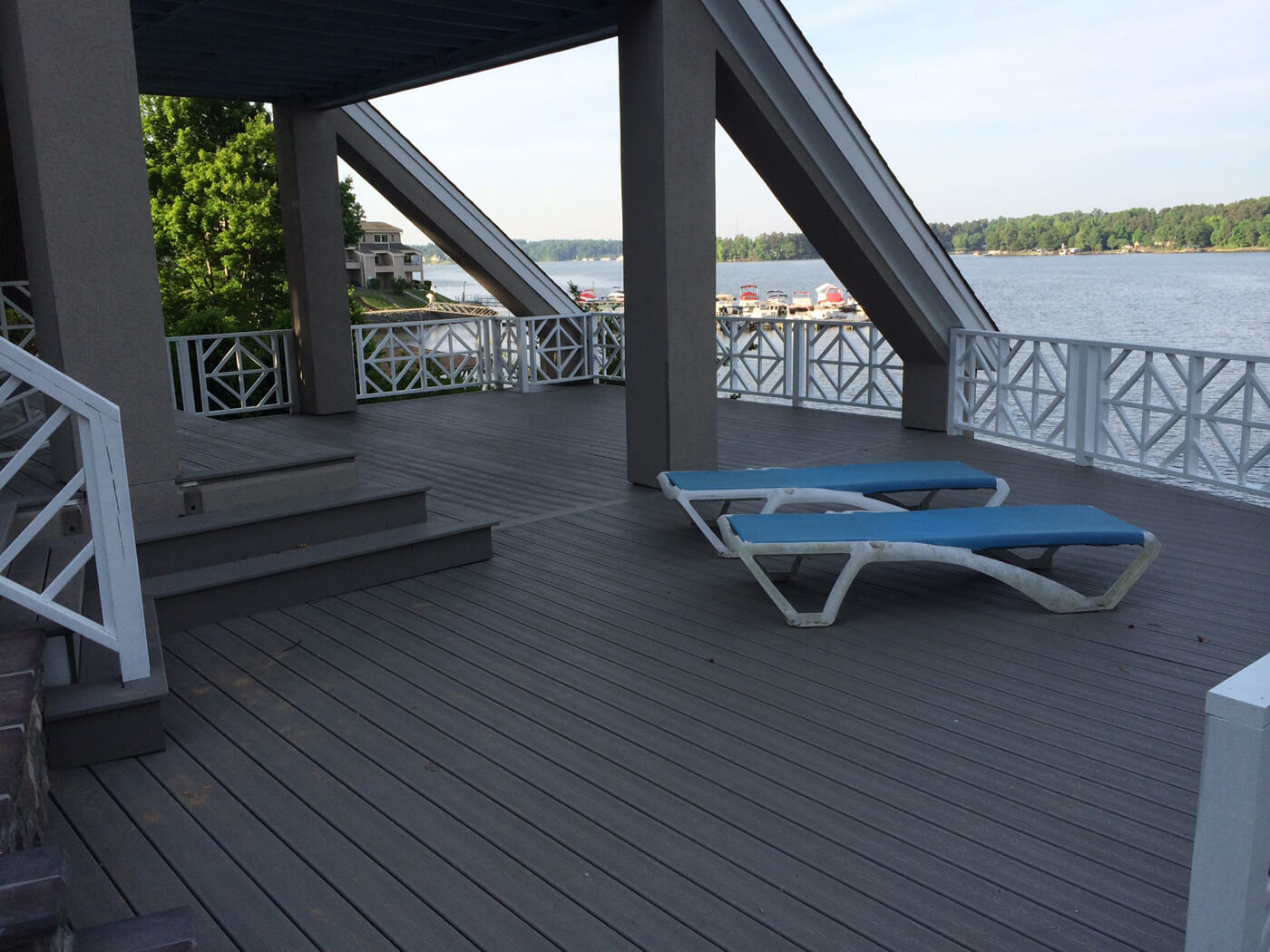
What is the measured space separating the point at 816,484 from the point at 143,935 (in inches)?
160

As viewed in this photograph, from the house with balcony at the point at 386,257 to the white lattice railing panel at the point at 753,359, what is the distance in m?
38.3

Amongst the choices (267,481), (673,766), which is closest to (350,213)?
(267,481)

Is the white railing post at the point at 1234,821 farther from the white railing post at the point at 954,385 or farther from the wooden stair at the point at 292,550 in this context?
the white railing post at the point at 954,385

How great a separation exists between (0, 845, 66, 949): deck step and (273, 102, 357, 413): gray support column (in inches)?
333

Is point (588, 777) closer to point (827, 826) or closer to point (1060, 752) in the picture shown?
point (827, 826)

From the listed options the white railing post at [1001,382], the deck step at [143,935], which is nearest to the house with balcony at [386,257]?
the white railing post at [1001,382]

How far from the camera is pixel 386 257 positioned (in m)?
52.5

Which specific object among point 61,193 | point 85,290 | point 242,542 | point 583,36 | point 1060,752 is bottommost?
point 1060,752

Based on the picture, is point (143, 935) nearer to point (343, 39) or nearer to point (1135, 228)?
point (343, 39)

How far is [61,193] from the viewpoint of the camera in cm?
423

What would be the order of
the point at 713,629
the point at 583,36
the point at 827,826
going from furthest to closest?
the point at 583,36, the point at 713,629, the point at 827,826

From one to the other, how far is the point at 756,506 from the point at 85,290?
12.5 feet

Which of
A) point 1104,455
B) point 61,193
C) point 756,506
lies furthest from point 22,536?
point 1104,455

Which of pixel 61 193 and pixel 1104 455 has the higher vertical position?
pixel 61 193
